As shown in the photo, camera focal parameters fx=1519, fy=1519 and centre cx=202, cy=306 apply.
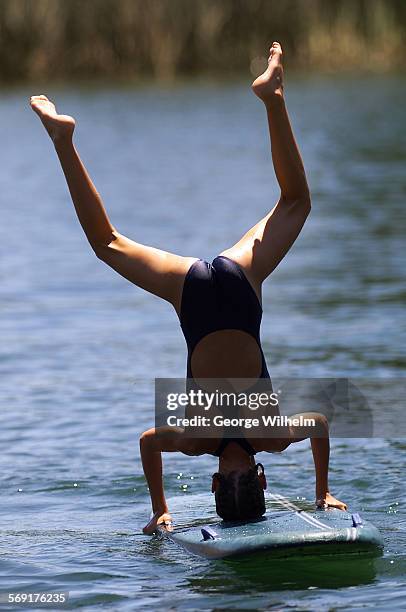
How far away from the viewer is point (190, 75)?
165ft

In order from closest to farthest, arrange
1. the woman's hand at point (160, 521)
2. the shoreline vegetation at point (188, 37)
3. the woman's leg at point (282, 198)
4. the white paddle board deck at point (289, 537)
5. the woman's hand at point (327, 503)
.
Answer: the white paddle board deck at point (289, 537)
the woman's leg at point (282, 198)
the woman's hand at point (327, 503)
the woman's hand at point (160, 521)
the shoreline vegetation at point (188, 37)

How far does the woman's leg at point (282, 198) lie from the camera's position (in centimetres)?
706

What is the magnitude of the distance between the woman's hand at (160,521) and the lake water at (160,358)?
0.07 meters

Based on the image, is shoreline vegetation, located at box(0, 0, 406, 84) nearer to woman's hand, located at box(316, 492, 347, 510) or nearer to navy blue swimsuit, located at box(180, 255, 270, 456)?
woman's hand, located at box(316, 492, 347, 510)

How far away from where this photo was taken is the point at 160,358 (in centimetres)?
1264

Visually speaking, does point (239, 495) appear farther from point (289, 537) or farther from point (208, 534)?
point (289, 537)

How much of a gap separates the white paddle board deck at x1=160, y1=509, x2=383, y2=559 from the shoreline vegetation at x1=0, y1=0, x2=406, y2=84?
39959mm

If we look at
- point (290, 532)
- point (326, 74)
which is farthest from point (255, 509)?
point (326, 74)

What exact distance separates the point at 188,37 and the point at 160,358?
1453 inches

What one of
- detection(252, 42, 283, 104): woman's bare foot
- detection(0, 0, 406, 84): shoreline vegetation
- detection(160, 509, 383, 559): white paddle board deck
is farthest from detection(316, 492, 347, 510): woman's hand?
detection(0, 0, 406, 84): shoreline vegetation

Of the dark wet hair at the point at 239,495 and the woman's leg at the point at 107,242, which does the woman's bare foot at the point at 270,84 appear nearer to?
the woman's leg at the point at 107,242

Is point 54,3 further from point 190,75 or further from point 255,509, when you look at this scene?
point 255,509

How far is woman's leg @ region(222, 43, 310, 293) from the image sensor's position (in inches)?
278

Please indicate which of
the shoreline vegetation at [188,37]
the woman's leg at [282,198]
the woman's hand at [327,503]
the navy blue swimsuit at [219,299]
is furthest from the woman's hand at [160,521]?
the shoreline vegetation at [188,37]
